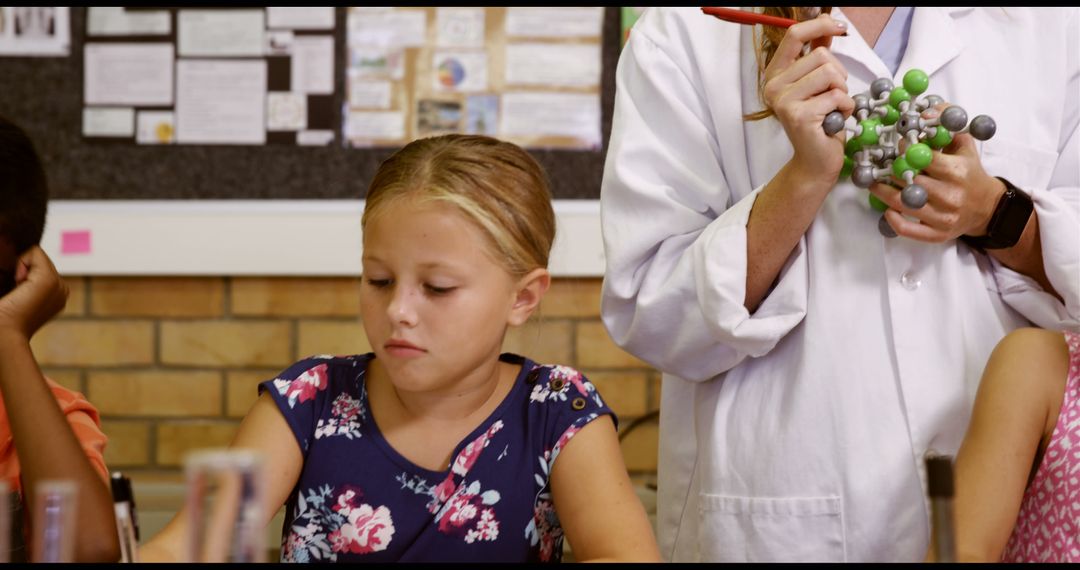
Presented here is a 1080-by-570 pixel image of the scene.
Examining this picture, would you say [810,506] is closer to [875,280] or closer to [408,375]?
[875,280]

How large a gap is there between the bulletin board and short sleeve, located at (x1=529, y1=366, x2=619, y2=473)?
42.6 inches

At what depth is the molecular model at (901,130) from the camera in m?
0.92

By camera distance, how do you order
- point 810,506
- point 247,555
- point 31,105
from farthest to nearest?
point 31,105
point 810,506
point 247,555

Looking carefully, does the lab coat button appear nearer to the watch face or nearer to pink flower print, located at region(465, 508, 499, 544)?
the watch face

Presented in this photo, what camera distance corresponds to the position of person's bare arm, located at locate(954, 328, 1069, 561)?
2.93ft

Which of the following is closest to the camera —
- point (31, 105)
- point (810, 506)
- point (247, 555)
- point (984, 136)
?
point (247, 555)

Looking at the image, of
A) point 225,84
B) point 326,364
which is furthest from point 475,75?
point 326,364

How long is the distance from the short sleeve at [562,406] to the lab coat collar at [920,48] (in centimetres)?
42

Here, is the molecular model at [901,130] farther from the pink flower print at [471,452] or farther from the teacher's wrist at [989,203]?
the pink flower print at [471,452]

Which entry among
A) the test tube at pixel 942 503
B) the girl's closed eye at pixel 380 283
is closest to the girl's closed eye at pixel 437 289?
the girl's closed eye at pixel 380 283

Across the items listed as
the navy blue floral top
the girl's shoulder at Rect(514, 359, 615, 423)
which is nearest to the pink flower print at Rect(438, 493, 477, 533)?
the navy blue floral top

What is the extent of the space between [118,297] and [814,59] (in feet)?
5.19

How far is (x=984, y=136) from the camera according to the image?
0.92m

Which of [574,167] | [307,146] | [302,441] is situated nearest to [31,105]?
[307,146]
